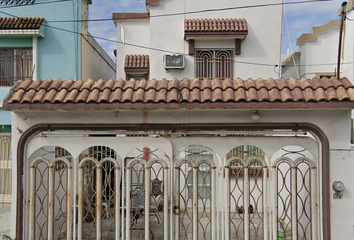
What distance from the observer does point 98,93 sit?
433 cm

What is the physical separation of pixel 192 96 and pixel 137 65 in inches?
285

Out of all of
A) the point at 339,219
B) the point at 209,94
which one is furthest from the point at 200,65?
the point at 339,219

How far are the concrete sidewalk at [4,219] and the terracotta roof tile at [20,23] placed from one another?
5363 mm

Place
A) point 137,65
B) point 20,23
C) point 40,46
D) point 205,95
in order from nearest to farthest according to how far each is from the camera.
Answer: point 205,95 → point 20,23 → point 40,46 → point 137,65

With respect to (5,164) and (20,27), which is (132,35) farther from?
(5,164)

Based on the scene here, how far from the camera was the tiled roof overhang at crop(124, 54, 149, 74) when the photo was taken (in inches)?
432

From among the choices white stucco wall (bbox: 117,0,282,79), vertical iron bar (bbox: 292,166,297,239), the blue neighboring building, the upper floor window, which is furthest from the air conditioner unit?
vertical iron bar (bbox: 292,166,297,239)

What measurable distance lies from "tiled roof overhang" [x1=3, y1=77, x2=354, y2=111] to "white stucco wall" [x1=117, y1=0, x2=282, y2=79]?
569 cm

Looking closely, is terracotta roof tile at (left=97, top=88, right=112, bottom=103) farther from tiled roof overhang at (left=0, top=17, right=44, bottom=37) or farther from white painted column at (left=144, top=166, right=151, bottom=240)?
tiled roof overhang at (left=0, top=17, right=44, bottom=37)

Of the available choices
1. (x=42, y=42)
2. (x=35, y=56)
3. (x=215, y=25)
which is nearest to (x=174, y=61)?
(x=215, y=25)

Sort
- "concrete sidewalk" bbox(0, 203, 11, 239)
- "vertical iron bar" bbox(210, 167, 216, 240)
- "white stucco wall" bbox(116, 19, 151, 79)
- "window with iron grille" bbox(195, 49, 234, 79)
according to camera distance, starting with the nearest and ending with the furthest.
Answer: "vertical iron bar" bbox(210, 167, 216, 240) < "concrete sidewalk" bbox(0, 203, 11, 239) < "window with iron grille" bbox(195, 49, 234, 79) < "white stucco wall" bbox(116, 19, 151, 79)

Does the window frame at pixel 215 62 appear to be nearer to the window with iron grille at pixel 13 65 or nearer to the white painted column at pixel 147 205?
the window with iron grille at pixel 13 65

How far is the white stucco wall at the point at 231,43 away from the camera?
10.0m

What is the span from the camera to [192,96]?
13.6 ft
